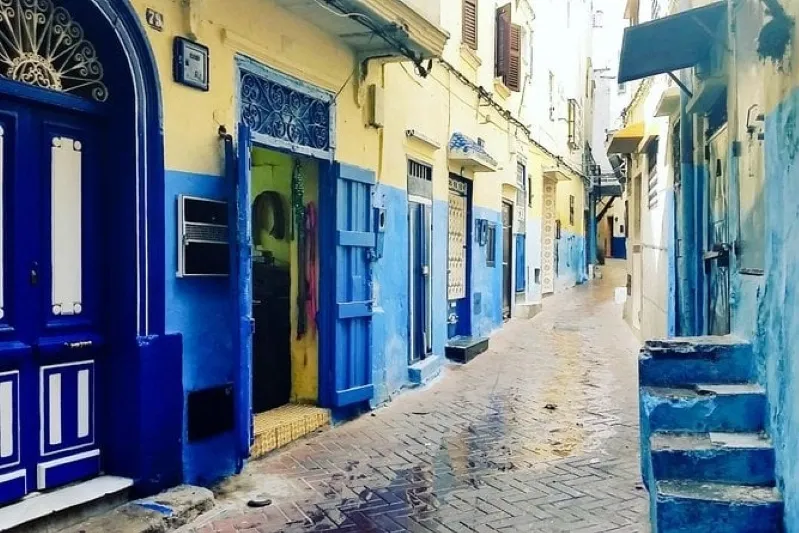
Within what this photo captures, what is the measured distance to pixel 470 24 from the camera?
1178cm

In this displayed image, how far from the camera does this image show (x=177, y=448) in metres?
4.79

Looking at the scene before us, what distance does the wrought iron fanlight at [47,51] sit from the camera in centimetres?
397

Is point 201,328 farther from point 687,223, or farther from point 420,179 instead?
point 687,223

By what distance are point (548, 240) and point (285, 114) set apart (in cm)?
1584

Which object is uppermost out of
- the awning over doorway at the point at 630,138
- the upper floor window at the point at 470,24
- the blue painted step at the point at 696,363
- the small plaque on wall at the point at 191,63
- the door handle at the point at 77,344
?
the upper floor window at the point at 470,24

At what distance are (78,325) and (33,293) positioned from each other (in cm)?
38

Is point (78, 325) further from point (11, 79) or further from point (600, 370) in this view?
point (600, 370)

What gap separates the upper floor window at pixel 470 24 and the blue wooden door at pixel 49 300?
26.6 ft

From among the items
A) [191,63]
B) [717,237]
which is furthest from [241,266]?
[717,237]

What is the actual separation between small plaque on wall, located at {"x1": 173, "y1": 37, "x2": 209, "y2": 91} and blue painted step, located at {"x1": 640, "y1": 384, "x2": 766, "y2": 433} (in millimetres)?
3596

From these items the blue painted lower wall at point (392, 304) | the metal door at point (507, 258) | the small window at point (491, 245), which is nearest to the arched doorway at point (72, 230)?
the blue painted lower wall at point (392, 304)

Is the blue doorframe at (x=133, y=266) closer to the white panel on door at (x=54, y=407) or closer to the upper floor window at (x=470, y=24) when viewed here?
the white panel on door at (x=54, y=407)

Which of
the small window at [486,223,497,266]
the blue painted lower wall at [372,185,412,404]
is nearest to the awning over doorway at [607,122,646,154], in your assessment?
the small window at [486,223,497,266]

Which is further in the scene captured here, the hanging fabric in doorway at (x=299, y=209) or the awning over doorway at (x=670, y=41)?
the hanging fabric in doorway at (x=299, y=209)
